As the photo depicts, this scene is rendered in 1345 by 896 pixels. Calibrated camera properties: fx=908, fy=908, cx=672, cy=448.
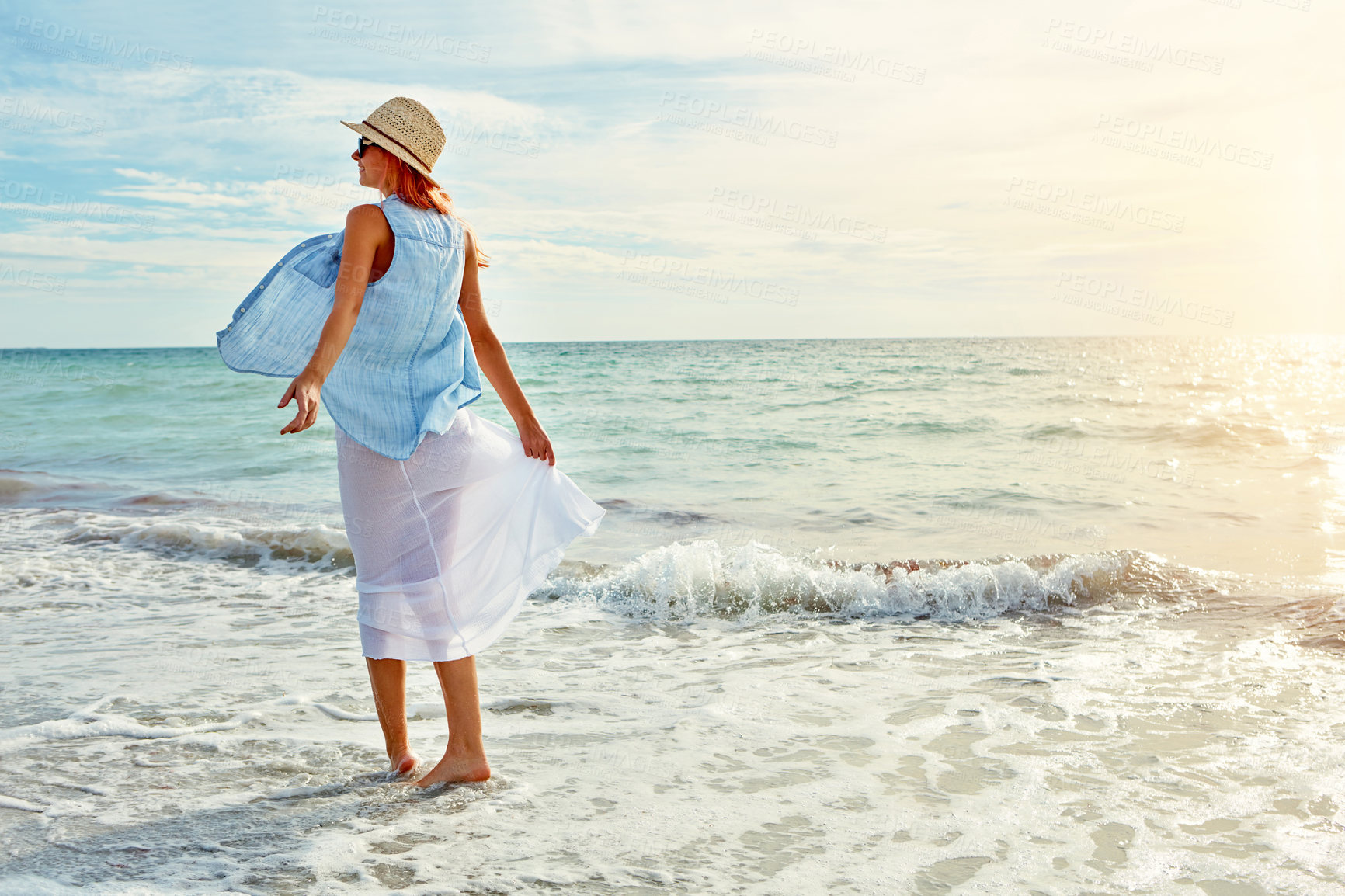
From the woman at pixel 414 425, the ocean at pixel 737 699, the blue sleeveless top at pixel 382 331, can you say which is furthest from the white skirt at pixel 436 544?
the ocean at pixel 737 699

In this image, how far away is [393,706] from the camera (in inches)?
113

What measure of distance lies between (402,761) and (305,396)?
1.37 m

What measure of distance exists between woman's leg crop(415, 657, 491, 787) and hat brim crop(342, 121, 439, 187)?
58.0 inches

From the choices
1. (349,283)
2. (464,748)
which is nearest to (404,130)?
(349,283)

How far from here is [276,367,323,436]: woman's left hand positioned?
213 centimetres

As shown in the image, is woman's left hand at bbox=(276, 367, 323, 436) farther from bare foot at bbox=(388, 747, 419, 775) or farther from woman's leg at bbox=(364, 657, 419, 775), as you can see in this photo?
bare foot at bbox=(388, 747, 419, 775)

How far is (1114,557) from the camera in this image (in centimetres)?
600

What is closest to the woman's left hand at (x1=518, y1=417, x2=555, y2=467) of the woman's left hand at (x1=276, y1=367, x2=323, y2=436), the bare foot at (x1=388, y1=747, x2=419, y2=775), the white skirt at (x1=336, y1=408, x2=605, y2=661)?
the white skirt at (x1=336, y1=408, x2=605, y2=661)

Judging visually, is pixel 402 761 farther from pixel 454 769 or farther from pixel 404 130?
pixel 404 130

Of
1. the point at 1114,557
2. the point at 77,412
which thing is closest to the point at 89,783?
the point at 1114,557

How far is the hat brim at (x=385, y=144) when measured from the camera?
8.16 feet

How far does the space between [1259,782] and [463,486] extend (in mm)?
2756

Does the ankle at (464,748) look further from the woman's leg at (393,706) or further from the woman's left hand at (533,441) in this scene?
the woman's left hand at (533,441)

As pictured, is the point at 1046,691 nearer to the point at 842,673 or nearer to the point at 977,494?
the point at 842,673
